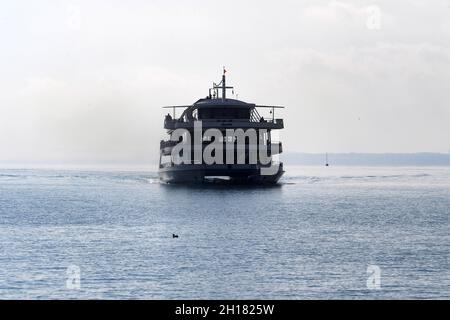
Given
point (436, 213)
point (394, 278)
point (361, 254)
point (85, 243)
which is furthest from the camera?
point (436, 213)

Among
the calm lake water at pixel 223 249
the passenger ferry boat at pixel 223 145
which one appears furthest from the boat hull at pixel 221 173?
the calm lake water at pixel 223 249

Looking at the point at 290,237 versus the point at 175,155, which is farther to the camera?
the point at 175,155

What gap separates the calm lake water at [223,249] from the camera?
3675 cm

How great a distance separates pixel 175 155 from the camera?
114062 millimetres

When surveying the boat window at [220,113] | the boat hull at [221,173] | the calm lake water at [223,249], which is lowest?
the calm lake water at [223,249]

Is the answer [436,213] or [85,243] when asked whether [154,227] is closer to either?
[85,243]

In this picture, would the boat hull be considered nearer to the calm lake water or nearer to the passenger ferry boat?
the passenger ferry boat

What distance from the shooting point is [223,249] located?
48688 mm

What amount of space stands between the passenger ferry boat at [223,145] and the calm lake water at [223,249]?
16.6 metres

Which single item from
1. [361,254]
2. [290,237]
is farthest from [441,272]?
[290,237]

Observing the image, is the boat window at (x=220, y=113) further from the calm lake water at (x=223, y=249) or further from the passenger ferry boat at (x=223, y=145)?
the calm lake water at (x=223, y=249)

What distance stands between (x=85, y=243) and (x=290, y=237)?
42.3 ft

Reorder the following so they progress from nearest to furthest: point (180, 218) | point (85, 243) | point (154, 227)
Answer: point (85, 243)
point (154, 227)
point (180, 218)
